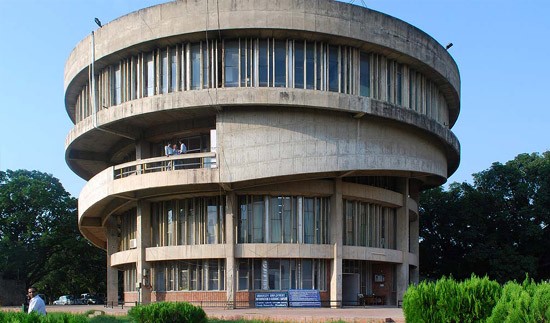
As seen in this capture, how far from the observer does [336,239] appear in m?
34.9

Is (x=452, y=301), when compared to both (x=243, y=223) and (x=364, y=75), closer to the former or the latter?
(x=243, y=223)

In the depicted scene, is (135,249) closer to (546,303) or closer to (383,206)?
(383,206)

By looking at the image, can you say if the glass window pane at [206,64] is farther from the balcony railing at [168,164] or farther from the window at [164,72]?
the balcony railing at [168,164]

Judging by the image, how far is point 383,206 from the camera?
129 ft

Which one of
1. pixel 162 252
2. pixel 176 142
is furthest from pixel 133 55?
pixel 162 252

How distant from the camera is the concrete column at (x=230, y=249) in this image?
33500 mm

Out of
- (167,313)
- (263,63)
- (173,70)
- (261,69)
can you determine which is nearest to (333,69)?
(263,63)

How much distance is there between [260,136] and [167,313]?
1554cm

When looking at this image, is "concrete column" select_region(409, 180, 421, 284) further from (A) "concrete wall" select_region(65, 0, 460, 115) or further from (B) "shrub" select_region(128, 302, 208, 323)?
(B) "shrub" select_region(128, 302, 208, 323)

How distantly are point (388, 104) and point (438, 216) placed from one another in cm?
2515

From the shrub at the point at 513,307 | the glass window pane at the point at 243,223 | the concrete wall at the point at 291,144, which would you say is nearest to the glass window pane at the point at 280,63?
the concrete wall at the point at 291,144

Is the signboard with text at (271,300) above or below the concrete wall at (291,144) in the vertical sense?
below

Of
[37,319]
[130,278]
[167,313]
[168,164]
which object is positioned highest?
[168,164]

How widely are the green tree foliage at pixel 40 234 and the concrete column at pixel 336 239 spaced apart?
107 ft
